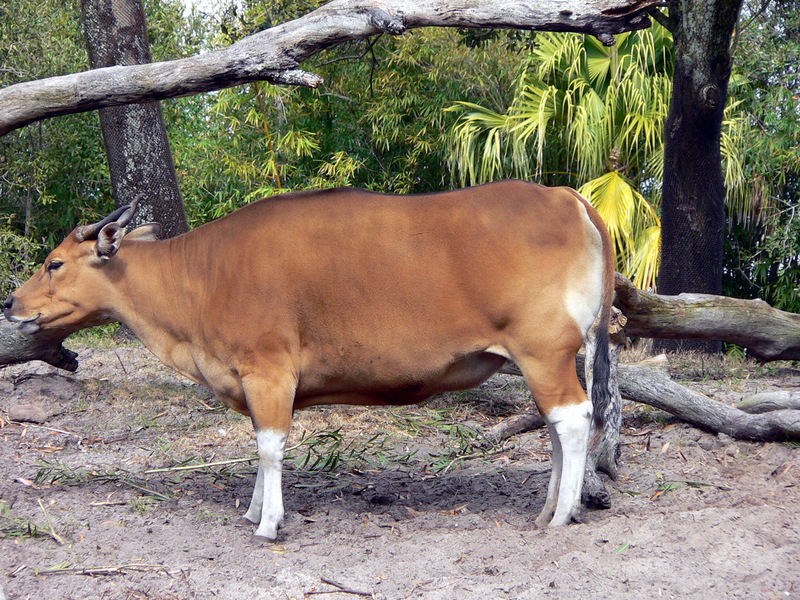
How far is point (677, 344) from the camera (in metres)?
9.29

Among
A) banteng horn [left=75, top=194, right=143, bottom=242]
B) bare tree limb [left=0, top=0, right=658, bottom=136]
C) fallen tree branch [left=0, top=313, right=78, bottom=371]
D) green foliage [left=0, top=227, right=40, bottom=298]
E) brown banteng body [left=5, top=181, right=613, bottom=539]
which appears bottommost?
green foliage [left=0, top=227, right=40, bottom=298]

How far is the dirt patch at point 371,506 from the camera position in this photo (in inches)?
158

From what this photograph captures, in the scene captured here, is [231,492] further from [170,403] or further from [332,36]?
[332,36]

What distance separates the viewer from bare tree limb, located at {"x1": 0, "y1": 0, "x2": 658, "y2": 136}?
5191 mm

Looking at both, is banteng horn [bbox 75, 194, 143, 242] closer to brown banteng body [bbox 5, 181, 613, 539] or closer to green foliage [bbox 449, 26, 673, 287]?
brown banteng body [bbox 5, 181, 613, 539]

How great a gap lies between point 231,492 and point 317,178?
6.94 meters

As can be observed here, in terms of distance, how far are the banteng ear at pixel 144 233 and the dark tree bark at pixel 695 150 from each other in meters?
5.59

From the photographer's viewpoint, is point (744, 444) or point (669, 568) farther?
point (744, 444)

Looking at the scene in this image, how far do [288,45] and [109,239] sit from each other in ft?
5.29

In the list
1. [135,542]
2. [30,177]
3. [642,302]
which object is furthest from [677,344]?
[30,177]

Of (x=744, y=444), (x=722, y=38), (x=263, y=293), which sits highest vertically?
(x=722, y=38)

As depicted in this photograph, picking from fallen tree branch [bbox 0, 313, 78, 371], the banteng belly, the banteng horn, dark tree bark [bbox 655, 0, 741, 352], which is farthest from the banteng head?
dark tree bark [bbox 655, 0, 741, 352]

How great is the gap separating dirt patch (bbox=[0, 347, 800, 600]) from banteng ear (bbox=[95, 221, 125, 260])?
4.91 ft

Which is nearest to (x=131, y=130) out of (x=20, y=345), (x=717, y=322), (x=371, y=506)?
(x=20, y=345)
